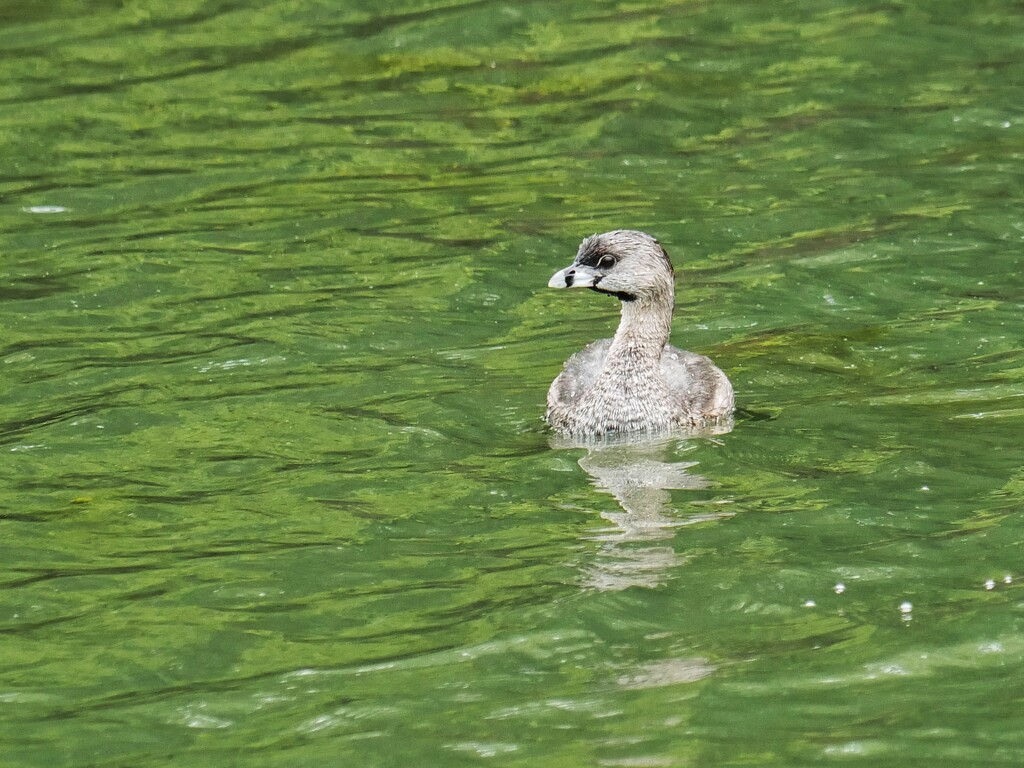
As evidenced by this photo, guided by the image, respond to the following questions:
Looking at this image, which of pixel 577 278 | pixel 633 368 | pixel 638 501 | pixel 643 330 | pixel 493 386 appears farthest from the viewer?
pixel 493 386

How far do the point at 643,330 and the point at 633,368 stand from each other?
0.42m

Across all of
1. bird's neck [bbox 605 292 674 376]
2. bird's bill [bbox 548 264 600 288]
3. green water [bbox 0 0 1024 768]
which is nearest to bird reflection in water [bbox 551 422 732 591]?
green water [bbox 0 0 1024 768]

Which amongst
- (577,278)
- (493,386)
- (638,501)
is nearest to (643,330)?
(577,278)

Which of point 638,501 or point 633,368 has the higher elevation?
point 633,368

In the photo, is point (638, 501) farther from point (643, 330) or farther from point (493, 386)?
point (493, 386)

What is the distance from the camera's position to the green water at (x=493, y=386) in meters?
8.33

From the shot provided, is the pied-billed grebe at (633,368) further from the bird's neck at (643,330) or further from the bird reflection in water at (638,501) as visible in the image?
the bird reflection in water at (638,501)

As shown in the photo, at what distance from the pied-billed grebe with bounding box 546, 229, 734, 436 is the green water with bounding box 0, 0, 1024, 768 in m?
0.31

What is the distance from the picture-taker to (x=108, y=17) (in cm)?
2319

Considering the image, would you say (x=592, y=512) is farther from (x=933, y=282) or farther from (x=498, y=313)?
(x=933, y=282)

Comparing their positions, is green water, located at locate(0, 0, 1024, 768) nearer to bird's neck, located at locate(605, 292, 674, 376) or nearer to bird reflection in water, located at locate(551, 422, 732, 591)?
bird reflection in water, located at locate(551, 422, 732, 591)

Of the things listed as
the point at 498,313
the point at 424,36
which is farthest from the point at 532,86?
the point at 498,313

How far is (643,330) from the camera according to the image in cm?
1264

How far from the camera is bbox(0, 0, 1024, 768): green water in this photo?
8328 mm
